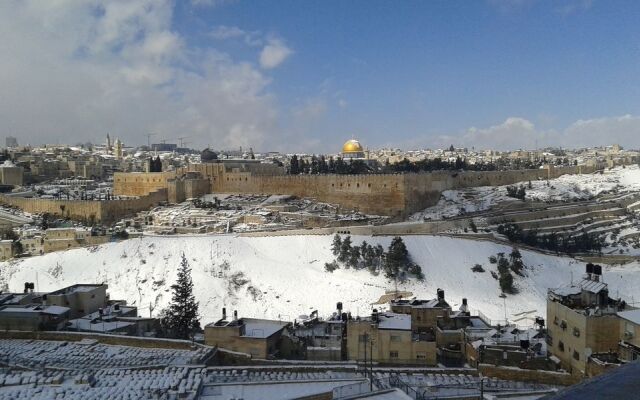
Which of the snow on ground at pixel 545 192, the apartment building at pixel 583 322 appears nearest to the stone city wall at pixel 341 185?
the snow on ground at pixel 545 192

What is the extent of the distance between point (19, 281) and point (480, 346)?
68.1 feet

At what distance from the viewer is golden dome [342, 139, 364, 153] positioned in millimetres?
63269

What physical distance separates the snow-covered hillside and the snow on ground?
9.71 meters

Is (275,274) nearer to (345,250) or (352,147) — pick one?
(345,250)

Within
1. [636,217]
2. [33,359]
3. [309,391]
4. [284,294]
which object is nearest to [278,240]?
[284,294]

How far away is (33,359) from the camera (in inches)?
446

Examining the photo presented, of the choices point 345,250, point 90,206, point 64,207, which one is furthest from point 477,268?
point 64,207

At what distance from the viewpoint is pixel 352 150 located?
6322 centimetres

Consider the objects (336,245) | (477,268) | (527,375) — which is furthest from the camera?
(336,245)

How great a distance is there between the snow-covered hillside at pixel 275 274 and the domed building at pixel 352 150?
1350 inches

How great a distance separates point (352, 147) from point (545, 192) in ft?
77.7

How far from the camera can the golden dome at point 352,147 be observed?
208 feet

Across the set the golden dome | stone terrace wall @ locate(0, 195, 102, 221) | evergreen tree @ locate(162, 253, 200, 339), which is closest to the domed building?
the golden dome

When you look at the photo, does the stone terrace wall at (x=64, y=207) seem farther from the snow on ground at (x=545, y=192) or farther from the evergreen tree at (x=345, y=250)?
the snow on ground at (x=545, y=192)
